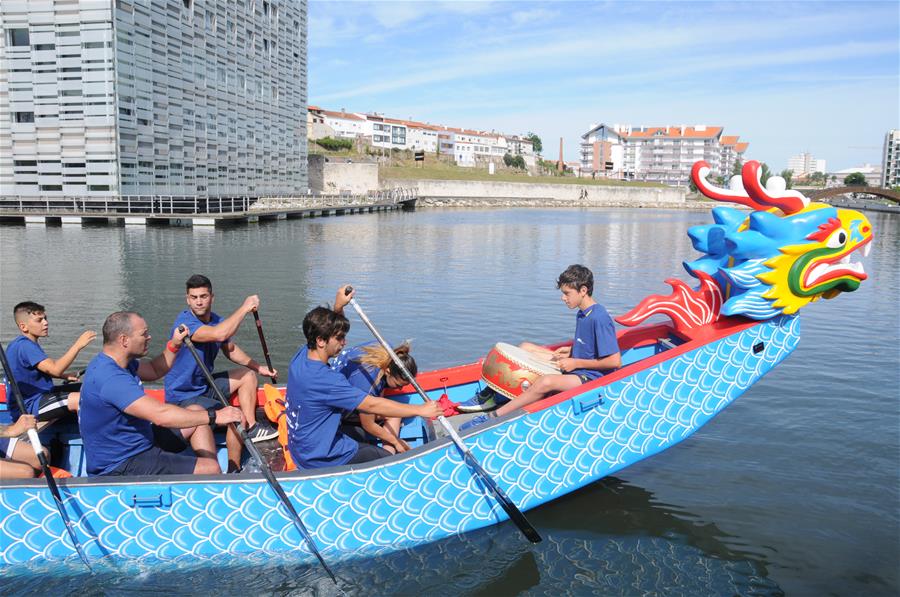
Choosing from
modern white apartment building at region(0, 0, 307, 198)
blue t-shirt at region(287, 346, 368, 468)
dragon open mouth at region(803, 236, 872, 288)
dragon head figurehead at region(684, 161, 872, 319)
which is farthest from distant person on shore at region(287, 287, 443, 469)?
modern white apartment building at region(0, 0, 307, 198)

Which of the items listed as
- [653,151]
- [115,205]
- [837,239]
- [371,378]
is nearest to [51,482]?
[371,378]

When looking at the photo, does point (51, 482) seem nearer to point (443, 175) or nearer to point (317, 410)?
point (317, 410)

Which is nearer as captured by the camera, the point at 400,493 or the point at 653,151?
the point at 400,493

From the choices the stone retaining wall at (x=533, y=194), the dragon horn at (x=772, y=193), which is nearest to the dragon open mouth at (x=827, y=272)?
the dragon horn at (x=772, y=193)

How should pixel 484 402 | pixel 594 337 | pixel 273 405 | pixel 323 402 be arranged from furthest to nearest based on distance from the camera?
pixel 484 402 → pixel 273 405 → pixel 594 337 → pixel 323 402

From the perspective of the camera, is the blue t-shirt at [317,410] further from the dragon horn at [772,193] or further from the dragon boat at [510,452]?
the dragon horn at [772,193]

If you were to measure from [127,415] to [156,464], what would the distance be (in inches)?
15.9

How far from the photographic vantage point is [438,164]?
104125 mm

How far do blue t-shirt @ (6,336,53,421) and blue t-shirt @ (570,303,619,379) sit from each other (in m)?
4.22

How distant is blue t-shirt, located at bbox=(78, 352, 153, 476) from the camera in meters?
4.46

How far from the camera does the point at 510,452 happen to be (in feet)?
17.2

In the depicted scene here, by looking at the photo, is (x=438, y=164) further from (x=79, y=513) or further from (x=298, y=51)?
(x=79, y=513)

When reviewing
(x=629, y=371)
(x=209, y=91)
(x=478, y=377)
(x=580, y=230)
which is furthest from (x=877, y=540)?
(x=209, y=91)

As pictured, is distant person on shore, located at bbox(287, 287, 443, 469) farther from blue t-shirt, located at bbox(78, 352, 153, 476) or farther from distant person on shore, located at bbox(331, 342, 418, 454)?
blue t-shirt, located at bbox(78, 352, 153, 476)
